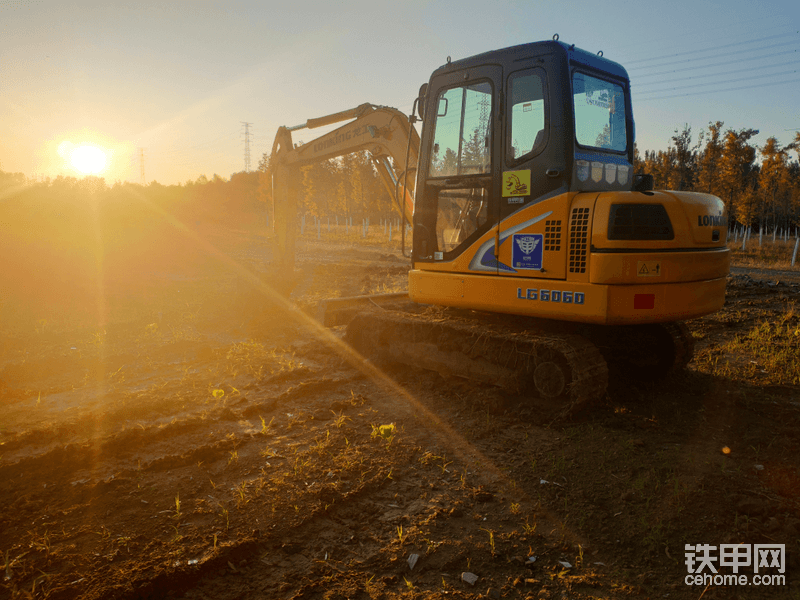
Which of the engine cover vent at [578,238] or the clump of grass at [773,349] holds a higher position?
the engine cover vent at [578,238]

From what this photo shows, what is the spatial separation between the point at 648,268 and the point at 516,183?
1.47m

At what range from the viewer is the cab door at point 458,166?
17.7ft

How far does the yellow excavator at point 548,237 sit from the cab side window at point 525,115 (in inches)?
0.5

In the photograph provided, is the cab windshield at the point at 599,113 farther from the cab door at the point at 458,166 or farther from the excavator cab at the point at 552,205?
the cab door at the point at 458,166

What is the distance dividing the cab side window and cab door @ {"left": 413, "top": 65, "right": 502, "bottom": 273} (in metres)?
0.15

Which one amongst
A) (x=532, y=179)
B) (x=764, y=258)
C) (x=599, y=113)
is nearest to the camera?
(x=532, y=179)

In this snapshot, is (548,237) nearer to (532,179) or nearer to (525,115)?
(532,179)

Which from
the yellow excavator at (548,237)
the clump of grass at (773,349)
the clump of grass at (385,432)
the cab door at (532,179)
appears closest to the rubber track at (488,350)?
the yellow excavator at (548,237)

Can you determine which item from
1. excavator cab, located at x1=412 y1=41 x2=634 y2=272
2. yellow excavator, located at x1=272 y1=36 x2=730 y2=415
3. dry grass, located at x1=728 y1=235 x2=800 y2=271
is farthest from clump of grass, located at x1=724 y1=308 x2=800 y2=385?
dry grass, located at x1=728 y1=235 x2=800 y2=271

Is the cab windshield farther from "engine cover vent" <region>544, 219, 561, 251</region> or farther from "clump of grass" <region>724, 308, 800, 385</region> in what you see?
"clump of grass" <region>724, 308, 800, 385</region>

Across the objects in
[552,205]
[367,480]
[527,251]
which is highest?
[552,205]

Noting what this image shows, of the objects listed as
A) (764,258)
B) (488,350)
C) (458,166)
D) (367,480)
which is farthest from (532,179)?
(764,258)

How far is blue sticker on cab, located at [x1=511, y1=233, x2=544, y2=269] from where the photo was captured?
16.5ft

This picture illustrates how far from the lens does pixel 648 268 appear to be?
4609 millimetres
